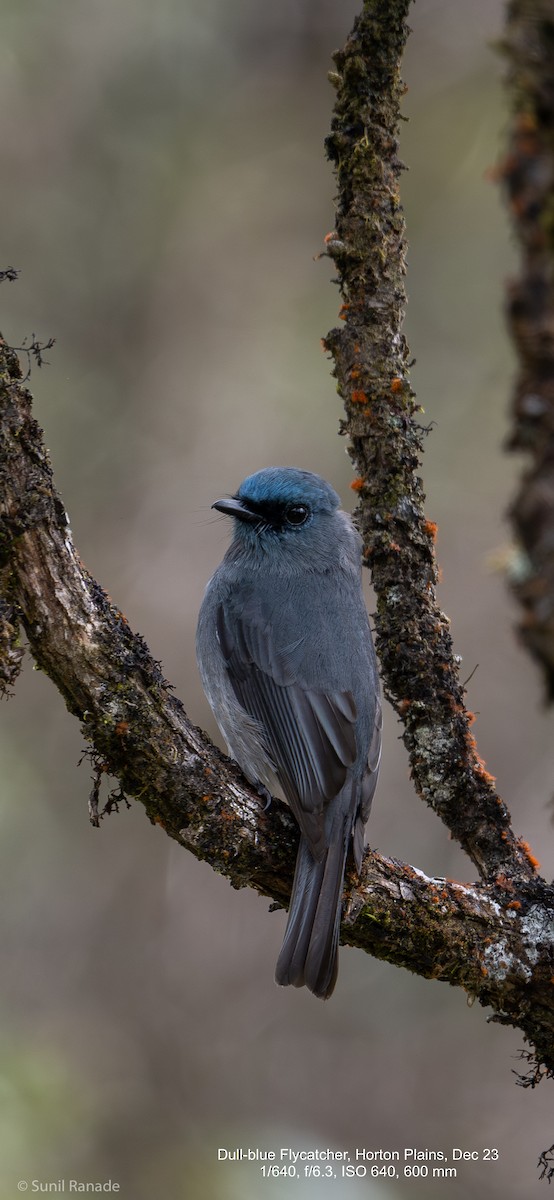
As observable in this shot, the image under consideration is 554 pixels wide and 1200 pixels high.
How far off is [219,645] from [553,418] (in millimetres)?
2976

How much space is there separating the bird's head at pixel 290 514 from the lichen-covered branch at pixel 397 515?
2.54 ft

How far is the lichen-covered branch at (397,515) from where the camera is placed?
362cm

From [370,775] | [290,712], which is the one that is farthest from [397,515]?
[370,775]

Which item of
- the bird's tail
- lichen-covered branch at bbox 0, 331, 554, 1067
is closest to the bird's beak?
lichen-covered branch at bbox 0, 331, 554, 1067

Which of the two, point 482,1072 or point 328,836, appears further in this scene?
point 482,1072

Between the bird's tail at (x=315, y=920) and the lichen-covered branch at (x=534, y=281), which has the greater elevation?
the lichen-covered branch at (x=534, y=281)

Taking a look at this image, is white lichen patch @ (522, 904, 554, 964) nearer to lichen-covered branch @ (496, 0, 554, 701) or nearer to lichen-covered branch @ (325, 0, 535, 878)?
lichen-covered branch @ (325, 0, 535, 878)

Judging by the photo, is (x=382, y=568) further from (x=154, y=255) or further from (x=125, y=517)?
(x=154, y=255)

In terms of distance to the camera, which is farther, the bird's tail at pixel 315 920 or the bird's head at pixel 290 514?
the bird's head at pixel 290 514

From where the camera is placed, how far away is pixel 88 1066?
627 cm

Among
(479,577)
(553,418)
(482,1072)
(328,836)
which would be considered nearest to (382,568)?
(328,836)

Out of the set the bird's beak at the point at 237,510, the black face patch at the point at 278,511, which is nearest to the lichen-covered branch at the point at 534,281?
the bird's beak at the point at 237,510

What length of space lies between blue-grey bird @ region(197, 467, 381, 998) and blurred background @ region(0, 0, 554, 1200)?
99.5 inches

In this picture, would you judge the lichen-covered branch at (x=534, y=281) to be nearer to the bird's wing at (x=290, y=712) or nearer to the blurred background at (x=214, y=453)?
the bird's wing at (x=290, y=712)
